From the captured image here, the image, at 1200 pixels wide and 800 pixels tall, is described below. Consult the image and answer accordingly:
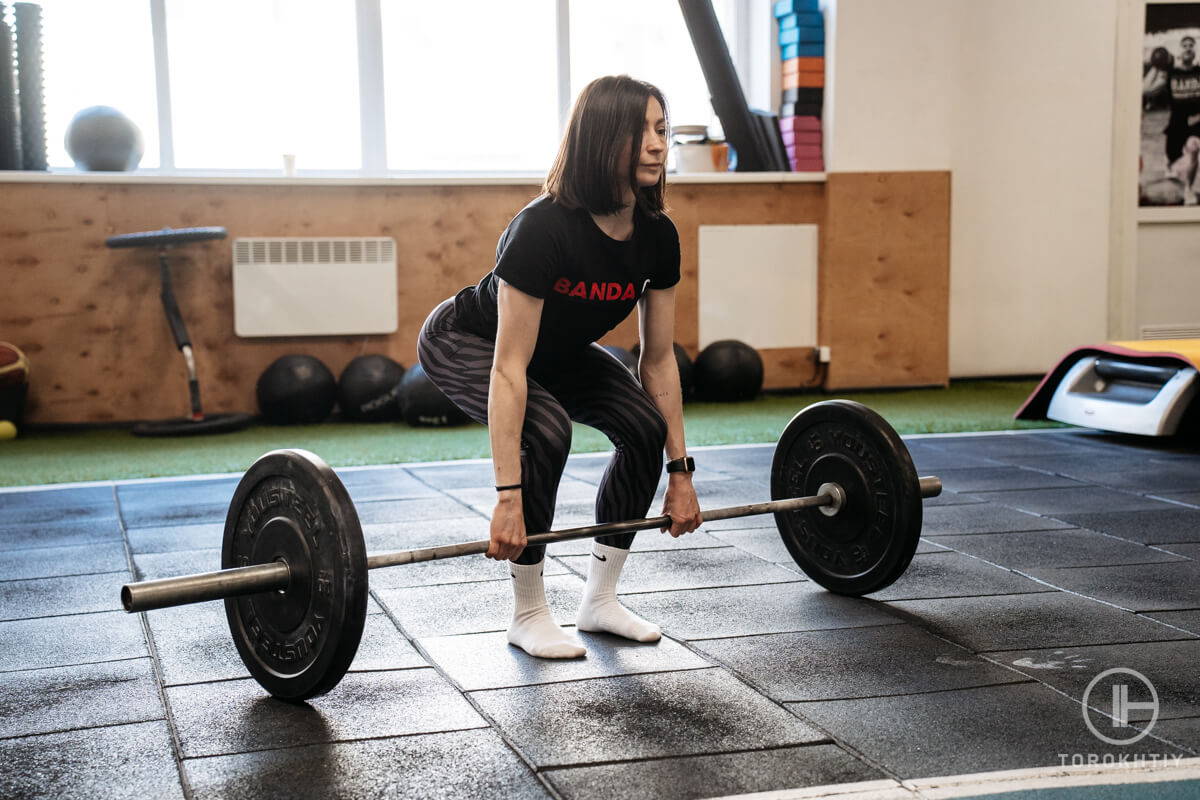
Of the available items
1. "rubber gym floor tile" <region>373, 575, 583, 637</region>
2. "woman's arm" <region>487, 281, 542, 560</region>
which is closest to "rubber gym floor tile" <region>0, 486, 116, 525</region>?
"rubber gym floor tile" <region>373, 575, 583, 637</region>

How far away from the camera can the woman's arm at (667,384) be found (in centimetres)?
221

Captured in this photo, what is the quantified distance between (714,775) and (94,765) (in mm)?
868

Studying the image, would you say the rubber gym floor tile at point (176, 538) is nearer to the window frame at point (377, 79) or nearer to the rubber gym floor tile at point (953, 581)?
the rubber gym floor tile at point (953, 581)

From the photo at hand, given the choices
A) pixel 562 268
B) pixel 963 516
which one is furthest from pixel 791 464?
pixel 963 516

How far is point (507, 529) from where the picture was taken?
196 cm

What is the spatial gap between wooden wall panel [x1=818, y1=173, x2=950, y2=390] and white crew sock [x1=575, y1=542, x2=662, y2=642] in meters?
4.25

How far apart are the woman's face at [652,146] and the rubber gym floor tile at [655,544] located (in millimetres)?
1207

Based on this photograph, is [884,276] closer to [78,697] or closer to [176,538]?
[176,538]

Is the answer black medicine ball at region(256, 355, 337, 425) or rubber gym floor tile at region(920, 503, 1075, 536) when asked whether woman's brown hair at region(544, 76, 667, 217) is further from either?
black medicine ball at region(256, 355, 337, 425)

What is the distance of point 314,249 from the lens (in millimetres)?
5781

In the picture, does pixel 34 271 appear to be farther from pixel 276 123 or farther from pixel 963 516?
pixel 963 516

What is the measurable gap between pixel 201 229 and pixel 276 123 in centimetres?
130

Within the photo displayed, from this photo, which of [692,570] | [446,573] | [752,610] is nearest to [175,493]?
[446,573]

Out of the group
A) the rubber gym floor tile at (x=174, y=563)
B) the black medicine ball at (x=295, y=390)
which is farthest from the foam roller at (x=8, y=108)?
the rubber gym floor tile at (x=174, y=563)
